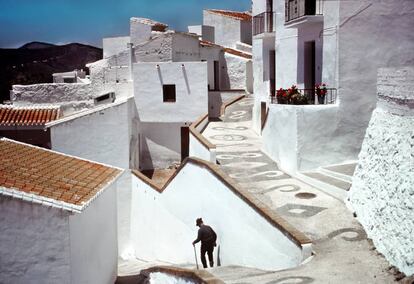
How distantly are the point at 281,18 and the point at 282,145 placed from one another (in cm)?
597

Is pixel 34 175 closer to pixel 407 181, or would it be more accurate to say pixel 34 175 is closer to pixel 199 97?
pixel 407 181

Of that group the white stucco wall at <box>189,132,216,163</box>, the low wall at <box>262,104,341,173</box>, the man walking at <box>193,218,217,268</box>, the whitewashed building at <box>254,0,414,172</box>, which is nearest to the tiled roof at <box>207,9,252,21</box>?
the white stucco wall at <box>189,132,216,163</box>

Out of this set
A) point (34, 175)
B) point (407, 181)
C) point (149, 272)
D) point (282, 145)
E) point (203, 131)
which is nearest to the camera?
point (407, 181)

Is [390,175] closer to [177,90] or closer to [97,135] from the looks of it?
A: [97,135]

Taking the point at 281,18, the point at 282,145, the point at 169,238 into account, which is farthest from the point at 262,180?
the point at 281,18

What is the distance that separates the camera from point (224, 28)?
36.2m

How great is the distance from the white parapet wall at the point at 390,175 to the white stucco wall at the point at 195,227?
1.67 m

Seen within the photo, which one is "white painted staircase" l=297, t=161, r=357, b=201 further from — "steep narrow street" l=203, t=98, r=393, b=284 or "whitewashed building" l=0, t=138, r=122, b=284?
"whitewashed building" l=0, t=138, r=122, b=284

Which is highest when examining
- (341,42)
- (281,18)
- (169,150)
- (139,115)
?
(281,18)

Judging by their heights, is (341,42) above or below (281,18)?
below

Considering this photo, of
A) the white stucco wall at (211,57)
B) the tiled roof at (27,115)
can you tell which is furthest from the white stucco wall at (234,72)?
the tiled roof at (27,115)

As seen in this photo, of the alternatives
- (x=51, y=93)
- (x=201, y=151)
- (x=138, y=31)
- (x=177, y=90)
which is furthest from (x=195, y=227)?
(x=138, y=31)

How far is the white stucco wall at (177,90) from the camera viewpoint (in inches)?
934

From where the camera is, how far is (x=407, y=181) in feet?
27.7
